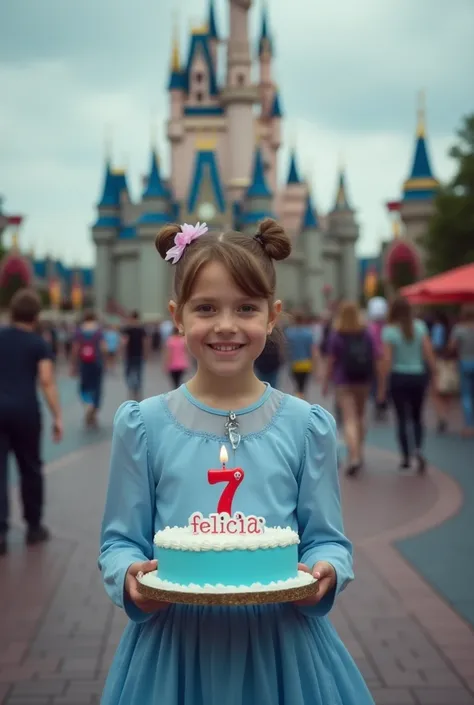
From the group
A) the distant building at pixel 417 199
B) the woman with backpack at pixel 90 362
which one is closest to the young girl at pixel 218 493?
the woman with backpack at pixel 90 362

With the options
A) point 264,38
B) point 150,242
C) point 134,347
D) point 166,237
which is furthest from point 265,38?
point 166,237

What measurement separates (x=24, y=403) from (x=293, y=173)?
214ft

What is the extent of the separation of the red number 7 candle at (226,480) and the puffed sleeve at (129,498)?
26cm

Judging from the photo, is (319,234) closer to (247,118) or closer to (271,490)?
(247,118)

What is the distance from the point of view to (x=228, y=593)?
1971 mm

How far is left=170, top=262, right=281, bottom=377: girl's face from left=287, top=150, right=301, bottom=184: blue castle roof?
68547 millimetres

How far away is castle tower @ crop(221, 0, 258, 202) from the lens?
2347 inches

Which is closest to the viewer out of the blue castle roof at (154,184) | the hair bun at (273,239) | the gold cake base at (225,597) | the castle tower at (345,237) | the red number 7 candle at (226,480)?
the gold cake base at (225,597)

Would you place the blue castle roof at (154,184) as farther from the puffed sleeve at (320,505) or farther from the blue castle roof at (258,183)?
→ the puffed sleeve at (320,505)

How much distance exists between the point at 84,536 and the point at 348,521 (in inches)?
71.7

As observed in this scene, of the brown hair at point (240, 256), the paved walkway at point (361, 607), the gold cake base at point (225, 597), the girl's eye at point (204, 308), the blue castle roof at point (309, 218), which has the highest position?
the blue castle roof at point (309, 218)

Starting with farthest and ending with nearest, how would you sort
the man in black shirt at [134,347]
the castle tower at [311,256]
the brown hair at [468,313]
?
the castle tower at [311,256], the man in black shirt at [134,347], the brown hair at [468,313]

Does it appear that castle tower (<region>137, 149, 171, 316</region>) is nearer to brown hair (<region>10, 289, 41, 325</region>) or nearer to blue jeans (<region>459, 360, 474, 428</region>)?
blue jeans (<region>459, 360, 474, 428</region>)

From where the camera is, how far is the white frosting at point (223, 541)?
2049 mm
